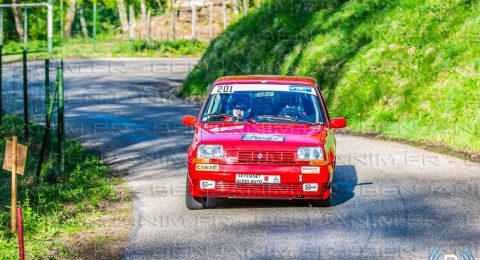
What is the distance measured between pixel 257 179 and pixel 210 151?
0.69 m

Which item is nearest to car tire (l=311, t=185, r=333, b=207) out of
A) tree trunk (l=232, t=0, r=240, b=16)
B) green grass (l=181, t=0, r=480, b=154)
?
green grass (l=181, t=0, r=480, b=154)

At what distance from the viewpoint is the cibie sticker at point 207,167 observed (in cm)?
1098

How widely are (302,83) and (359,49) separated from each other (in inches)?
486

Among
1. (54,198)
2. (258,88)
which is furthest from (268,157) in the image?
(54,198)

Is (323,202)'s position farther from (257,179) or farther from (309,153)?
(257,179)

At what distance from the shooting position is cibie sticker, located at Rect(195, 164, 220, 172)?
1098 cm

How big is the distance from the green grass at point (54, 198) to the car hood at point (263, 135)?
1.87 m

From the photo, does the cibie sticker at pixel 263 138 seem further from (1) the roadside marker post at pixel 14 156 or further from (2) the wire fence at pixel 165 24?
(2) the wire fence at pixel 165 24

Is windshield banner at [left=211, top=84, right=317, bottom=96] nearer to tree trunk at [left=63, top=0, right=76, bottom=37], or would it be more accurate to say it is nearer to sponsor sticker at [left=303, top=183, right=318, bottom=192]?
sponsor sticker at [left=303, top=183, right=318, bottom=192]

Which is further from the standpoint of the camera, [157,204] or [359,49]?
[359,49]

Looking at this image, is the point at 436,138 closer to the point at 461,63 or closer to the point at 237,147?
the point at 461,63

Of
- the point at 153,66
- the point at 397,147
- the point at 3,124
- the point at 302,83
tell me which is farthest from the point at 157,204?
the point at 153,66

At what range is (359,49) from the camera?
24.6 metres

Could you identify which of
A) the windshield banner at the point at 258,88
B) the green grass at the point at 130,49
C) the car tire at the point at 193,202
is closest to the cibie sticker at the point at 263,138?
the car tire at the point at 193,202
